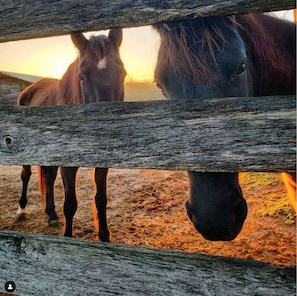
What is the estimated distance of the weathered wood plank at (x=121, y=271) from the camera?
3.36 ft

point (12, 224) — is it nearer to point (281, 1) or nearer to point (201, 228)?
point (201, 228)

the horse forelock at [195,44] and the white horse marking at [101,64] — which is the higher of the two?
the white horse marking at [101,64]

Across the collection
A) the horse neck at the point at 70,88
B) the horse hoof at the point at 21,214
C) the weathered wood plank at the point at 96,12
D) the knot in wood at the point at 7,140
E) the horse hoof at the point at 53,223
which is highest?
the horse neck at the point at 70,88

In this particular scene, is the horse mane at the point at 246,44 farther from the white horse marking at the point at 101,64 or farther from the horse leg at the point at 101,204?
the horse leg at the point at 101,204

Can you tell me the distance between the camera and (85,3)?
1146mm

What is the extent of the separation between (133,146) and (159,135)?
0.09 metres

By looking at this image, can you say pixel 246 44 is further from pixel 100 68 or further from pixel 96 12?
pixel 100 68

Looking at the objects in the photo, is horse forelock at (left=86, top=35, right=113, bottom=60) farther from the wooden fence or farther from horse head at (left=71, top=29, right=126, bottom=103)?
the wooden fence

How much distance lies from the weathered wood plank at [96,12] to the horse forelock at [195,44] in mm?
378

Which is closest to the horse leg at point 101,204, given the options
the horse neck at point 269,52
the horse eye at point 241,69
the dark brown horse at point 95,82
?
the dark brown horse at point 95,82

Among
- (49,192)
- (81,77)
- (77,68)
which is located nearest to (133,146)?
(81,77)

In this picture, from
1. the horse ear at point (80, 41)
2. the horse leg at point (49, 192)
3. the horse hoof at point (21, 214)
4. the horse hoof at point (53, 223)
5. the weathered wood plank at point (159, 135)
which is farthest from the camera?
the horse hoof at point (21, 214)

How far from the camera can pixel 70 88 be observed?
12.4 ft

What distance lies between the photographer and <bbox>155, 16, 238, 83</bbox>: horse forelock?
1.43 meters
